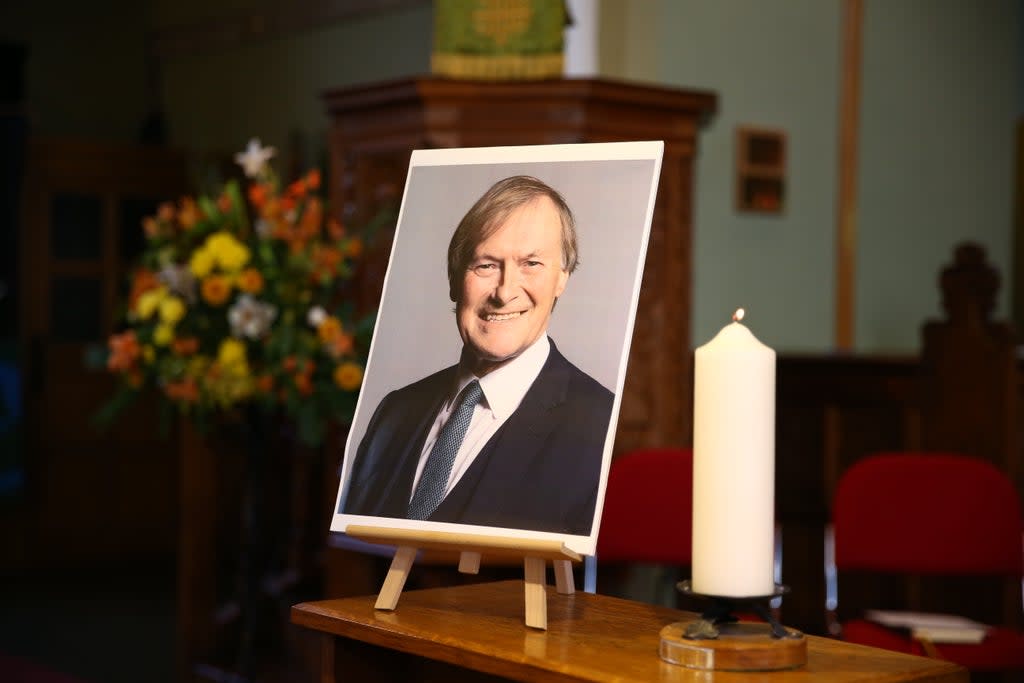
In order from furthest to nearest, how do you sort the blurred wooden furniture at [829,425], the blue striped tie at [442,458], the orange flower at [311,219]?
the blurred wooden furniture at [829,425], the orange flower at [311,219], the blue striped tie at [442,458]

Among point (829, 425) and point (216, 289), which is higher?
point (216, 289)

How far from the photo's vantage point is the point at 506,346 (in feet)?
5.47

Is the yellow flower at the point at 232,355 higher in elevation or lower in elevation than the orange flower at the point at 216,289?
lower

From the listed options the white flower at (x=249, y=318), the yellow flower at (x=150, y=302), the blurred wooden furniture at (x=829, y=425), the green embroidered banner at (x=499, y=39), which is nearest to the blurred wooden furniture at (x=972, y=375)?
the blurred wooden furniture at (x=829, y=425)

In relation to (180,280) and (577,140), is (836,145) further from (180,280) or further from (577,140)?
(180,280)

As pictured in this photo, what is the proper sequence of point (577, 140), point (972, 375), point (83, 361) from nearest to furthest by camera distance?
point (577, 140) < point (972, 375) < point (83, 361)

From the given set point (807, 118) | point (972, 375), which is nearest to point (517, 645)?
point (972, 375)

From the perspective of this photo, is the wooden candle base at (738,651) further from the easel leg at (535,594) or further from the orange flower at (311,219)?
the orange flower at (311,219)

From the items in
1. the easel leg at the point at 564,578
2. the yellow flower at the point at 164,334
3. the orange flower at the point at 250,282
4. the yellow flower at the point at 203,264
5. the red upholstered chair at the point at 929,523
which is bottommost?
the red upholstered chair at the point at 929,523

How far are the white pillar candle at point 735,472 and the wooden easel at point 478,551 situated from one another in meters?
0.19

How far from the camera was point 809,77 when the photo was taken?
532cm

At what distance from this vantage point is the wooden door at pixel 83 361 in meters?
7.18

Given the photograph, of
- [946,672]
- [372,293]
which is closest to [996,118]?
[372,293]

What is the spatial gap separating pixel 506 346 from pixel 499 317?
36mm
